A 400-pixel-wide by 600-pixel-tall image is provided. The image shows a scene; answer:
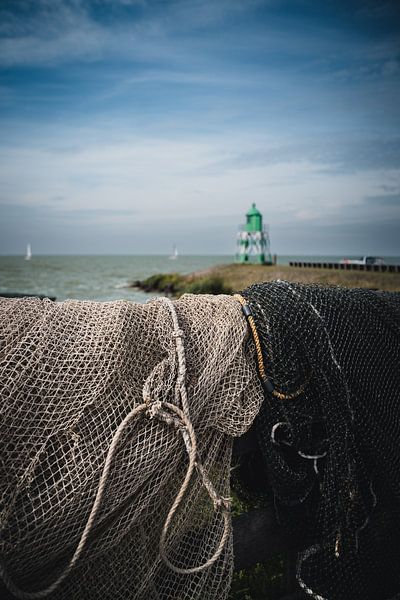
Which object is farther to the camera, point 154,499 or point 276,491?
point 276,491

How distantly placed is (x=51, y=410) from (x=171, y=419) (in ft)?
1.70

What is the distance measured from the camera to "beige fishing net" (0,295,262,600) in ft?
5.50

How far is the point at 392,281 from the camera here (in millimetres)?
24516

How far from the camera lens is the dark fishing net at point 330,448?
7.29 feet

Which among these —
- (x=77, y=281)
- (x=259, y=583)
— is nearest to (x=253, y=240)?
(x=77, y=281)

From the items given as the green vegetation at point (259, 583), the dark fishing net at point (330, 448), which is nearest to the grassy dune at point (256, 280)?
the green vegetation at point (259, 583)

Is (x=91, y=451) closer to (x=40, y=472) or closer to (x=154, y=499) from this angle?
(x=40, y=472)

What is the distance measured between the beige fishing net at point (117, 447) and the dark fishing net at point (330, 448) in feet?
0.79

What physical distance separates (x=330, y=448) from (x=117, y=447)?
3.78ft

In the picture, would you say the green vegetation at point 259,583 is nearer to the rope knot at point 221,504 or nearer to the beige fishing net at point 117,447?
the beige fishing net at point 117,447

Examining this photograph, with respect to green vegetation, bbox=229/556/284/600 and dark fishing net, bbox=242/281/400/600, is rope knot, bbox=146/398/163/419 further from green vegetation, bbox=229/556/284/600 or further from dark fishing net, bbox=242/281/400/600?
green vegetation, bbox=229/556/284/600

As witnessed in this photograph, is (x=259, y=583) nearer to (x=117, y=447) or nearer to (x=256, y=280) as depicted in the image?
(x=117, y=447)

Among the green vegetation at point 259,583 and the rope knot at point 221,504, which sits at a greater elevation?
the rope knot at point 221,504

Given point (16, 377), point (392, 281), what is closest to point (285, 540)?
point (16, 377)
